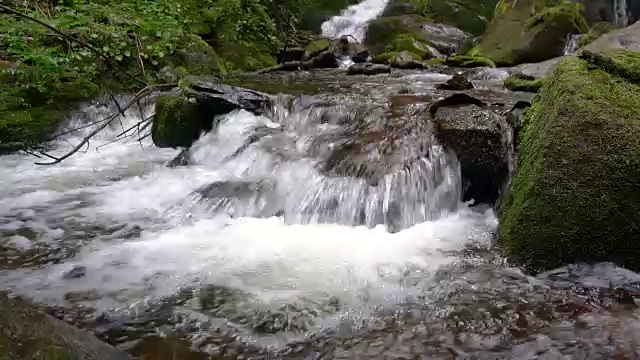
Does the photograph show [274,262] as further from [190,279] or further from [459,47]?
[459,47]

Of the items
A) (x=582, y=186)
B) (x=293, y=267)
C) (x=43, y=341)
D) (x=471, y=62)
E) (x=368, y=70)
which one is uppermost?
(x=471, y=62)

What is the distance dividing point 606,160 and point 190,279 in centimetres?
301

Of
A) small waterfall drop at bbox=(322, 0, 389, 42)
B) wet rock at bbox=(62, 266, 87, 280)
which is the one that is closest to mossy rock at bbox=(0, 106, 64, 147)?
wet rock at bbox=(62, 266, 87, 280)

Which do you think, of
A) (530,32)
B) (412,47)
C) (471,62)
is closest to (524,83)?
(471,62)

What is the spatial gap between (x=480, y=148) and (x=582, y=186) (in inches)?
51.7

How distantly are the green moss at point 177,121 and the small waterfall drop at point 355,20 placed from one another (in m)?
12.6

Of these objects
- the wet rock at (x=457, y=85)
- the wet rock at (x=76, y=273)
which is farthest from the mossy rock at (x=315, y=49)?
the wet rock at (x=76, y=273)

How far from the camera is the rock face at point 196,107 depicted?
7.27 metres

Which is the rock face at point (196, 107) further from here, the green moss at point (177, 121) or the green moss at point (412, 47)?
the green moss at point (412, 47)

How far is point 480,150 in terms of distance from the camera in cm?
486

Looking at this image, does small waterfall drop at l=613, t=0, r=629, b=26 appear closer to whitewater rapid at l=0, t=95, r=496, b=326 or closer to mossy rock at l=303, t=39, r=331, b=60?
mossy rock at l=303, t=39, r=331, b=60

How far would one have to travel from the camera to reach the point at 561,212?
3637 mm

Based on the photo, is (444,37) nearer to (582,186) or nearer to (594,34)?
(594,34)

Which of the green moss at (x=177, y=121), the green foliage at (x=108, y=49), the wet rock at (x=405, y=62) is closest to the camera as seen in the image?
the green foliage at (x=108, y=49)
